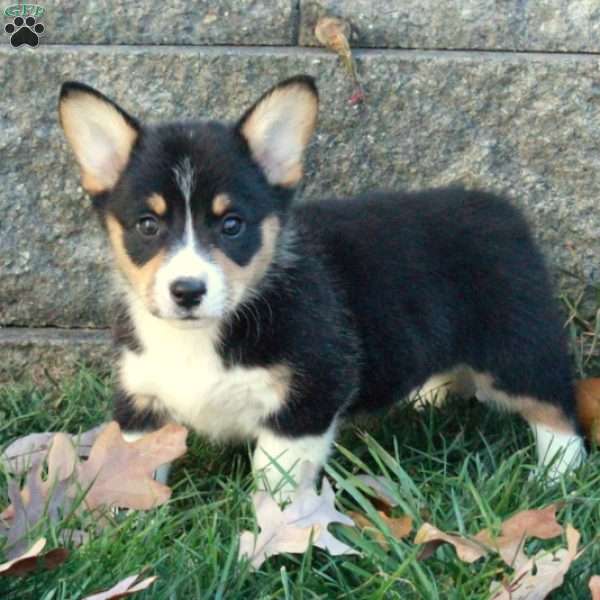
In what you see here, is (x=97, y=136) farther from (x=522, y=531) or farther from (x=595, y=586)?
(x=595, y=586)

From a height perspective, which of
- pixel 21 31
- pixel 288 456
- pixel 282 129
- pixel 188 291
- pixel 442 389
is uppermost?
pixel 21 31

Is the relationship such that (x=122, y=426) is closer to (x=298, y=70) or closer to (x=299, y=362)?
(x=299, y=362)

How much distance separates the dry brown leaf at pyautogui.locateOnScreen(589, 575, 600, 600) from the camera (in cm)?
258

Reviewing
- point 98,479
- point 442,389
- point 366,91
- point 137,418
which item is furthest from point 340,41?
point 98,479

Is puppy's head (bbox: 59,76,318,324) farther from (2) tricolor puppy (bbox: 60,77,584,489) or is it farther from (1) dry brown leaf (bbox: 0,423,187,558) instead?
(1) dry brown leaf (bbox: 0,423,187,558)

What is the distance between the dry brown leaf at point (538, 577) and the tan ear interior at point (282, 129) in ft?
4.74

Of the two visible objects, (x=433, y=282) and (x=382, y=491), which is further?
(x=433, y=282)

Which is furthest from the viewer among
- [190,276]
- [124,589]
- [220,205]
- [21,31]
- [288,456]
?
[21,31]

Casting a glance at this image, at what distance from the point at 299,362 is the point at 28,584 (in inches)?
44.4

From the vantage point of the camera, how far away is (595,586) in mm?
2621

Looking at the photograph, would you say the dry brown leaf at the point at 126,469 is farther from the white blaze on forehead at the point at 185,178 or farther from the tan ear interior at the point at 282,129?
the tan ear interior at the point at 282,129

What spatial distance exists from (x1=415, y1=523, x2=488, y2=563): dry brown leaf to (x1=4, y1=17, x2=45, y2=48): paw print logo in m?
2.47

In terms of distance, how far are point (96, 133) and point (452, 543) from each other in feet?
5.35

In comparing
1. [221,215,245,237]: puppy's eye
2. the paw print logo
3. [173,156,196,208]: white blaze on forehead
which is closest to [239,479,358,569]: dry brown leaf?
[221,215,245,237]: puppy's eye
